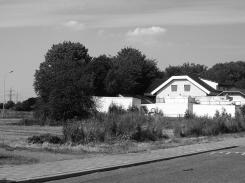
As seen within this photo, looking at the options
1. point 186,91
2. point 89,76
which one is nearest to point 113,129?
point 89,76

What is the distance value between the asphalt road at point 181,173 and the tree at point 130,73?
70.1 m

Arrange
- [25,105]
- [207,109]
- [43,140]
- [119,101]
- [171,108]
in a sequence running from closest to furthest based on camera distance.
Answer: [43,140], [207,109], [171,108], [119,101], [25,105]

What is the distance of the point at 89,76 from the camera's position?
49.2 meters

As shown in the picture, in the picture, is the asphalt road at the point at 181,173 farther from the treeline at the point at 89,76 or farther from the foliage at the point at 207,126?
the treeline at the point at 89,76

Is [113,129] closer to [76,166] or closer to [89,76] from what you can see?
[76,166]

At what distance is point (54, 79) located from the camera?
155ft

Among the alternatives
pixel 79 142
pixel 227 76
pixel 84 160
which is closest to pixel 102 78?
pixel 227 76

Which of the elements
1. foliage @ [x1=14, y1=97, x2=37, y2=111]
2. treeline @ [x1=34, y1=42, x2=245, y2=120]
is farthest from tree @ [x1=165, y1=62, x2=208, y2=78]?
foliage @ [x1=14, y1=97, x2=37, y2=111]

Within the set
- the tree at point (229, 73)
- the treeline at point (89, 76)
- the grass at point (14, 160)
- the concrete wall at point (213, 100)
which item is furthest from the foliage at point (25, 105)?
the grass at point (14, 160)

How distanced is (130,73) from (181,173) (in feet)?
265

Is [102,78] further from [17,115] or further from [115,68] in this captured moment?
[17,115]

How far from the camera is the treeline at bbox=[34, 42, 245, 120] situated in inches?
1843

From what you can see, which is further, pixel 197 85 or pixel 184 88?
pixel 184 88

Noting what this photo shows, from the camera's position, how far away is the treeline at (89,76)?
46.8 metres
